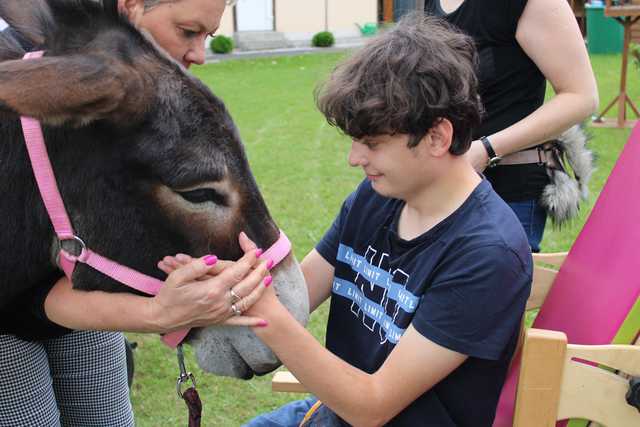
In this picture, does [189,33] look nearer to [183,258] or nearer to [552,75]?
[183,258]

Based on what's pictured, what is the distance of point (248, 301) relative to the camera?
165 cm

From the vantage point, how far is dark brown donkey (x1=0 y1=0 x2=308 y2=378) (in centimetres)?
168

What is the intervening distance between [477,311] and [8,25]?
52.3 inches

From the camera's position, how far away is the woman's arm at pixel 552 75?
2.33 m

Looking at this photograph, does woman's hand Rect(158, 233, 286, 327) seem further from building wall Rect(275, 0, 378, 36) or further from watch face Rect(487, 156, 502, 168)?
building wall Rect(275, 0, 378, 36)

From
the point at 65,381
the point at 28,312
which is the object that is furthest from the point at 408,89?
the point at 65,381

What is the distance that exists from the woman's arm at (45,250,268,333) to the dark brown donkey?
70 mm

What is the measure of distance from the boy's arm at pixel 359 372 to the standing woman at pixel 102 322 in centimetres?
10

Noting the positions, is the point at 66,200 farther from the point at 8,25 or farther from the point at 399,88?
the point at 399,88

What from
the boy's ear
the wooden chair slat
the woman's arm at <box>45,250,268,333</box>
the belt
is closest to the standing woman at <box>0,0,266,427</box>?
the woman's arm at <box>45,250,268,333</box>

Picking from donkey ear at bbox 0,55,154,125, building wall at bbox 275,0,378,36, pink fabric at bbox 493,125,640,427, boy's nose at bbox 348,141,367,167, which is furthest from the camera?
A: building wall at bbox 275,0,378,36

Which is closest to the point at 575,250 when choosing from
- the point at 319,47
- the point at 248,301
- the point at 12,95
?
the point at 248,301

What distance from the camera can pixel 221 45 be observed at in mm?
22406

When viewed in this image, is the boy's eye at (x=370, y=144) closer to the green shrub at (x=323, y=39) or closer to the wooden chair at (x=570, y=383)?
the wooden chair at (x=570, y=383)
